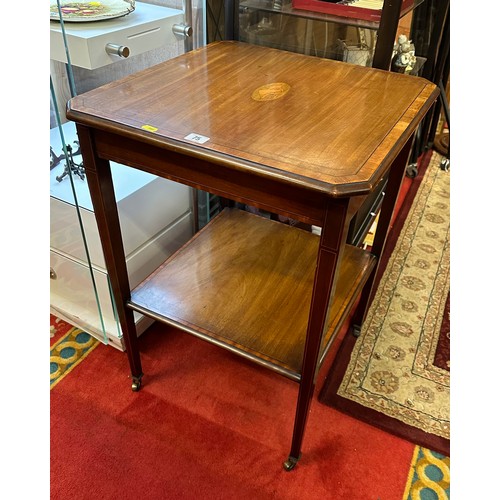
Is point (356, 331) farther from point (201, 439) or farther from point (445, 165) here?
point (445, 165)

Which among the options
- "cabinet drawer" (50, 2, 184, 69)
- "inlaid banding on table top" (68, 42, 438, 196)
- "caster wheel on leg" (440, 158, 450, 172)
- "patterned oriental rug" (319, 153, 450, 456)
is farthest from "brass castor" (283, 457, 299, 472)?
"caster wheel on leg" (440, 158, 450, 172)

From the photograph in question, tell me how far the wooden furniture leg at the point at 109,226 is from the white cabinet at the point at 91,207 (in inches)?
6.4

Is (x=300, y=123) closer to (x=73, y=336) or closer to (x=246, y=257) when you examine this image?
(x=246, y=257)

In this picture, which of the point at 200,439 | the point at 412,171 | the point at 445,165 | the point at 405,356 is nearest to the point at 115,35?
the point at 200,439

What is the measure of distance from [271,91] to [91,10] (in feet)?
1.65

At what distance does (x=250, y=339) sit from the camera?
3.27 ft

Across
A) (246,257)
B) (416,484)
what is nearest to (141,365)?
(246,257)

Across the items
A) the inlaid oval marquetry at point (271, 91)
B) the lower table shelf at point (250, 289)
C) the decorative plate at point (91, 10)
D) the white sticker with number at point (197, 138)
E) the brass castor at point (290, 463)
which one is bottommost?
the brass castor at point (290, 463)

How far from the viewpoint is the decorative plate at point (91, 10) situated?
1010 mm

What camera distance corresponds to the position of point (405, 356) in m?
1.36

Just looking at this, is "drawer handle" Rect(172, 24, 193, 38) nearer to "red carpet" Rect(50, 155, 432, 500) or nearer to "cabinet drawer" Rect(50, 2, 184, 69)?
"cabinet drawer" Rect(50, 2, 184, 69)

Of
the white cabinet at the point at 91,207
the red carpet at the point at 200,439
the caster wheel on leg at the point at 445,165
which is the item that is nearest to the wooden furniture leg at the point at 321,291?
the red carpet at the point at 200,439

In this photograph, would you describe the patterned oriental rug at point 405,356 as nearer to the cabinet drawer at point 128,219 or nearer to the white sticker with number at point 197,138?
the cabinet drawer at point 128,219

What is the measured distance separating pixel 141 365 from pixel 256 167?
0.79 meters
